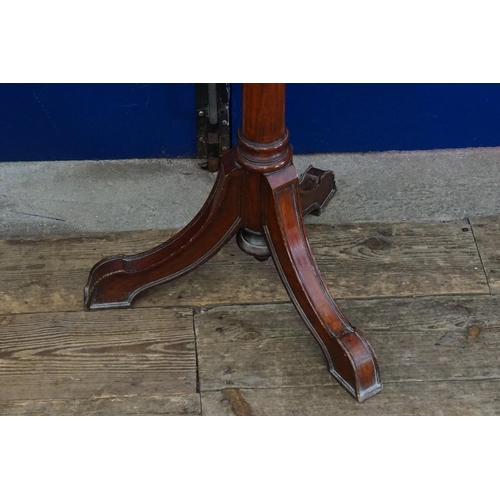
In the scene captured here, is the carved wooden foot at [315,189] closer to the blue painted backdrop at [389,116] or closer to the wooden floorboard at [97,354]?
the blue painted backdrop at [389,116]

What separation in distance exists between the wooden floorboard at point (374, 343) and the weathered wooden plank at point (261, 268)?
0.04 metres

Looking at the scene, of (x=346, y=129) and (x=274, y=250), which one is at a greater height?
(x=274, y=250)

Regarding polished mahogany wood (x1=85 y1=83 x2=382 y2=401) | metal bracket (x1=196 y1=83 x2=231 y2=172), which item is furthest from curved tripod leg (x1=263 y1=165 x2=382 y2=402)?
metal bracket (x1=196 y1=83 x2=231 y2=172)

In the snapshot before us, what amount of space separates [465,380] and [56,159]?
3.77ft

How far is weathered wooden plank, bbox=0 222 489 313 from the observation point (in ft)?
5.36

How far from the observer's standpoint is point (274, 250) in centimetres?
146

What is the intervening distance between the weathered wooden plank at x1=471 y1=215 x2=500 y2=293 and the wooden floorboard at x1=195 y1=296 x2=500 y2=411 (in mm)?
66

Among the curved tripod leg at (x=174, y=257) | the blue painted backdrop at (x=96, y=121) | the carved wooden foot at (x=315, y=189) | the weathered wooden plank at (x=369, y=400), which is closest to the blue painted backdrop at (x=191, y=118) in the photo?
the blue painted backdrop at (x=96, y=121)

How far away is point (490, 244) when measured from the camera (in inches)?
68.6

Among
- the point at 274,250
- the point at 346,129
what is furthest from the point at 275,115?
the point at 346,129

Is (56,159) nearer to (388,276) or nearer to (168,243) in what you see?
(168,243)

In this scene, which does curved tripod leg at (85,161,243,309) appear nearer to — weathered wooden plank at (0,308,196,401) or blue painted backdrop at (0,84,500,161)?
weathered wooden plank at (0,308,196,401)

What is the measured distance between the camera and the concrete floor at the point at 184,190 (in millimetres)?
1857

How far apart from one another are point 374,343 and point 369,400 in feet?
0.44
